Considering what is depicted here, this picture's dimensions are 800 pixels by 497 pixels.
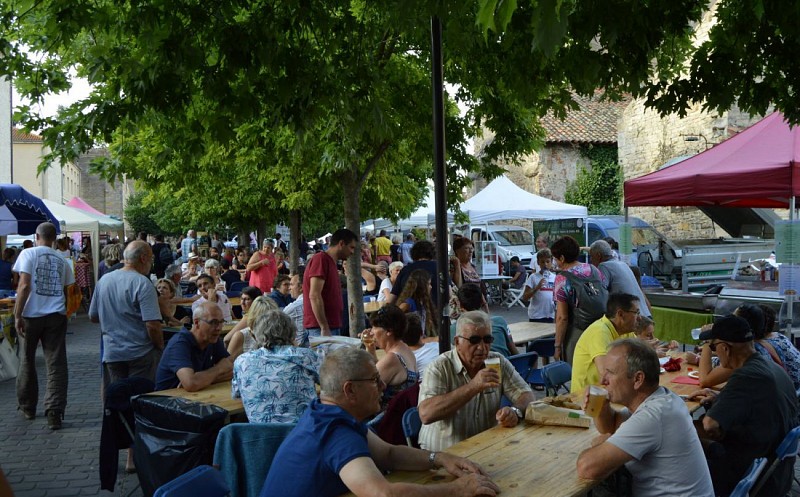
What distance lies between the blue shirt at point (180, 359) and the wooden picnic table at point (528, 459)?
7.92 feet

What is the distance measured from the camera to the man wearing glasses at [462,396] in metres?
4.04

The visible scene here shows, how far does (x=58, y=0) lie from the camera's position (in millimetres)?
5184

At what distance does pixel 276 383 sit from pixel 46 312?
4.07 metres

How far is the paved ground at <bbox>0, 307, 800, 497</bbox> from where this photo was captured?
18.5 feet

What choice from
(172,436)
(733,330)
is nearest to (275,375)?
(172,436)

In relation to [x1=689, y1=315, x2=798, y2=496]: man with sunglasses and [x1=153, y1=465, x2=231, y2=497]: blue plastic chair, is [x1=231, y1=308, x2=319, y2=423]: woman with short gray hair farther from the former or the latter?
[x1=689, y1=315, x2=798, y2=496]: man with sunglasses

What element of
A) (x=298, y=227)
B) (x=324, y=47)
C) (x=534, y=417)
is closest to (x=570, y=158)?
(x=298, y=227)

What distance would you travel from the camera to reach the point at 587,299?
6.89m

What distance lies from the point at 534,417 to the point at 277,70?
3.39m

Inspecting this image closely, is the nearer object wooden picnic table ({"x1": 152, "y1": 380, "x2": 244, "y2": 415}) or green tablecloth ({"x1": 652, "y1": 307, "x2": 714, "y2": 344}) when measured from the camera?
wooden picnic table ({"x1": 152, "y1": 380, "x2": 244, "y2": 415})

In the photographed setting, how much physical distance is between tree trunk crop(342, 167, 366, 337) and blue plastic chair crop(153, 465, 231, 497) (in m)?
6.19

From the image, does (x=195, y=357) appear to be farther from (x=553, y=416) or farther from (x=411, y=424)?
(x=553, y=416)

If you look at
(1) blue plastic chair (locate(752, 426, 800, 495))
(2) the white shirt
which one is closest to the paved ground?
(2) the white shirt

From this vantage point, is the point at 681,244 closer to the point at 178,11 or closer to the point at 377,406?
the point at 178,11
